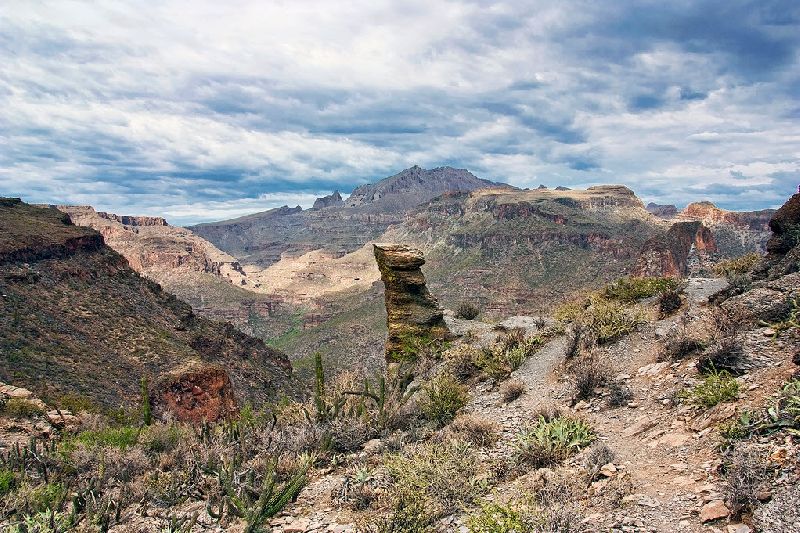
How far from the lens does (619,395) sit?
11172 millimetres

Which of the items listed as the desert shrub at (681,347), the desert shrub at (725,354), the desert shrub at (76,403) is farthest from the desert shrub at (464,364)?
the desert shrub at (76,403)

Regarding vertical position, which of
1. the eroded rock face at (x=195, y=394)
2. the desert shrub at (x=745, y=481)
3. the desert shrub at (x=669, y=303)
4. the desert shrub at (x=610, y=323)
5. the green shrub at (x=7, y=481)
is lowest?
the eroded rock face at (x=195, y=394)

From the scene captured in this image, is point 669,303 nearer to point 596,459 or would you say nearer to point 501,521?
point 596,459

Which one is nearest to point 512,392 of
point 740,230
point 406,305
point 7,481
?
point 7,481

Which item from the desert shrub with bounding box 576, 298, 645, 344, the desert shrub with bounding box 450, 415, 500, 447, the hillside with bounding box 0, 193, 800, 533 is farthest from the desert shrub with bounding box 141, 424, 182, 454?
the desert shrub with bounding box 576, 298, 645, 344

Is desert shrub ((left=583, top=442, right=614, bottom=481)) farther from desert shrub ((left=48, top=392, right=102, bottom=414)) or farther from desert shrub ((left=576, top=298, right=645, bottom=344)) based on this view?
desert shrub ((left=48, top=392, right=102, bottom=414))

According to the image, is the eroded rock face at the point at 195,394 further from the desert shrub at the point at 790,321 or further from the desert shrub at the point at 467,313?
the desert shrub at the point at 790,321

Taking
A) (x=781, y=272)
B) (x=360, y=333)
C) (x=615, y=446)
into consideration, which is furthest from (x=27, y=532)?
(x=360, y=333)

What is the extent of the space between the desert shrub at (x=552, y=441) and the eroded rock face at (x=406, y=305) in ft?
57.5

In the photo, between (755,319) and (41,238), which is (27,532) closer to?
(755,319)

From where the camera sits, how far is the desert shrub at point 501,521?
241 inches

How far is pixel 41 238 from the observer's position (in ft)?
181

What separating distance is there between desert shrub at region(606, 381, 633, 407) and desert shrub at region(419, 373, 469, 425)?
4.32 meters

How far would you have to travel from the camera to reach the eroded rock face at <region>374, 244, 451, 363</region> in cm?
2770
